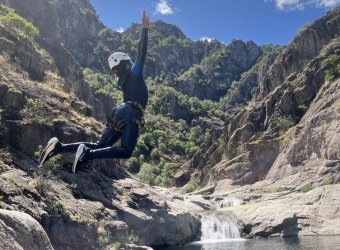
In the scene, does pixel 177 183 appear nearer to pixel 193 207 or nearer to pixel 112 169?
pixel 193 207

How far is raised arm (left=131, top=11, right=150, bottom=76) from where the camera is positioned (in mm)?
9102

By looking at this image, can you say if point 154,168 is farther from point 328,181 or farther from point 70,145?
point 70,145

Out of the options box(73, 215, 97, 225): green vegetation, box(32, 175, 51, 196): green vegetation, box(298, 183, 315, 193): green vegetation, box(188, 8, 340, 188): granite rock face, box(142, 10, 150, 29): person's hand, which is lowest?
box(73, 215, 97, 225): green vegetation

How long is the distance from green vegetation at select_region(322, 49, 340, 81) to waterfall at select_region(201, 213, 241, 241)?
46988mm

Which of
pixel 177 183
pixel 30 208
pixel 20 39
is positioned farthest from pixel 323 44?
pixel 30 208

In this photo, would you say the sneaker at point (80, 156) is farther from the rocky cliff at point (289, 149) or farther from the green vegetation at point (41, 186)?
the rocky cliff at point (289, 149)

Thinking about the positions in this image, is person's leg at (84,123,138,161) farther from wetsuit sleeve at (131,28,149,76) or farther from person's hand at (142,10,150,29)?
person's hand at (142,10,150,29)

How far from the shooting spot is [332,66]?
292 ft

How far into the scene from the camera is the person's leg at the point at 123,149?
8.32 m

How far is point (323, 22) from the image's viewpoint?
111 metres

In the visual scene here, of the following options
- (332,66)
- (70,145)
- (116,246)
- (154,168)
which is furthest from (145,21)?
(154,168)

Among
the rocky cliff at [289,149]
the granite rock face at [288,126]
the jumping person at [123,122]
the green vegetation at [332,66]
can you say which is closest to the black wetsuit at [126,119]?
the jumping person at [123,122]

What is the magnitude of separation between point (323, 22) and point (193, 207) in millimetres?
73869

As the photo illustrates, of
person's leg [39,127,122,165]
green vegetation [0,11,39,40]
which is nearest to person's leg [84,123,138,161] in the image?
person's leg [39,127,122,165]
